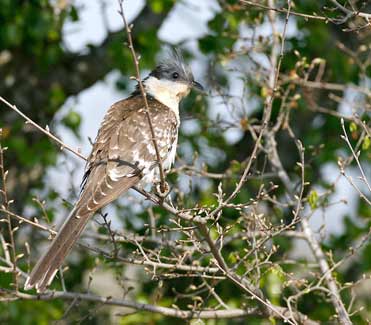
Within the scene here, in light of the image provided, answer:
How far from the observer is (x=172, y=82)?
5.09 meters

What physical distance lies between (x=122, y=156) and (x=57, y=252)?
77cm

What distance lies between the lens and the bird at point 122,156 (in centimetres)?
362

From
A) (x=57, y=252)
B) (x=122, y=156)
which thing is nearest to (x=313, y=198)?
(x=122, y=156)

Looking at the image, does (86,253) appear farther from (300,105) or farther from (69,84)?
(300,105)

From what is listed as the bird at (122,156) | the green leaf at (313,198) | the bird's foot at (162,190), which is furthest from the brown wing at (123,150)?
the green leaf at (313,198)

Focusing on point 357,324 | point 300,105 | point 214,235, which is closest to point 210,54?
point 300,105

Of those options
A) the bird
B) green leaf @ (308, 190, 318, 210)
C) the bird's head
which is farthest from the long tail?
the bird's head

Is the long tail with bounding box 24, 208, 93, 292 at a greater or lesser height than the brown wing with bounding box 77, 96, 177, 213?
lesser

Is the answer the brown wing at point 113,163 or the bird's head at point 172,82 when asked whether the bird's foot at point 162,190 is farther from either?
the bird's head at point 172,82

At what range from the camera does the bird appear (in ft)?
11.9

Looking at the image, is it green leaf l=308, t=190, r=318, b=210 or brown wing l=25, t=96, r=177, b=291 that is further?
green leaf l=308, t=190, r=318, b=210

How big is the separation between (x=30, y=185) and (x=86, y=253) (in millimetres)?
725

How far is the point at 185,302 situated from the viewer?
19.4ft

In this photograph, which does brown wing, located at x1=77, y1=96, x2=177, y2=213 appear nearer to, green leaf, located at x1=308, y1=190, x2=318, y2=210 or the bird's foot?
the bird's foot
